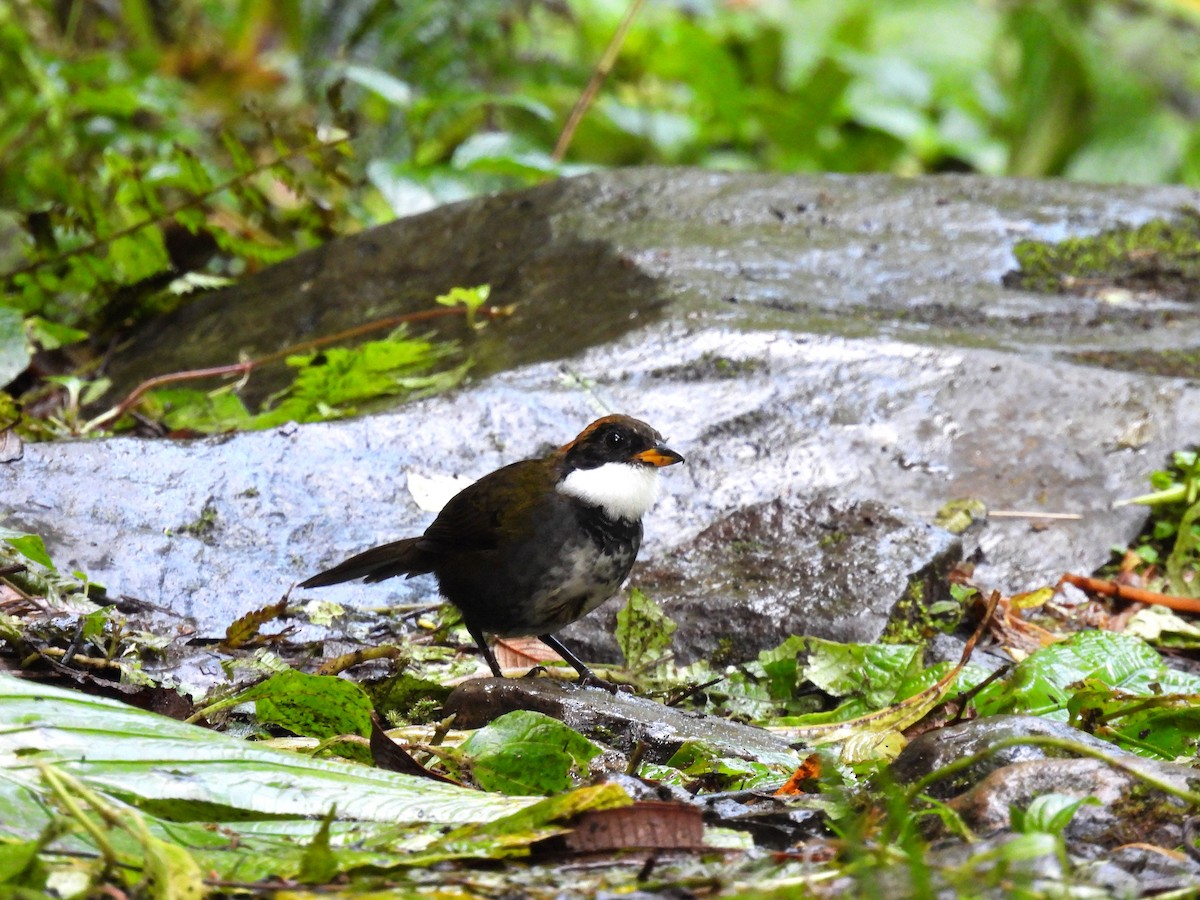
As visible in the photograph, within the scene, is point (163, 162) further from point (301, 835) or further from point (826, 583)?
point (301, 835)

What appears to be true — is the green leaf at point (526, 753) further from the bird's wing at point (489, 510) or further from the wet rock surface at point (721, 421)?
Answer: the bird's wing at point (489, 510)

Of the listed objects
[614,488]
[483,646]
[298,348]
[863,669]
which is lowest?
[483,646]

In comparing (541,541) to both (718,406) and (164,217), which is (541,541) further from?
(164,217)

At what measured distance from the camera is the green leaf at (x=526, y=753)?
2.60 metres

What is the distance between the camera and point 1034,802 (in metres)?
2.11

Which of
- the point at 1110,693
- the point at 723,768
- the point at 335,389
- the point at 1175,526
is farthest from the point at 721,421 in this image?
the point at 723,768

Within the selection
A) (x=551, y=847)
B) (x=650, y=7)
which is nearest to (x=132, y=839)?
(x=551, y=847)

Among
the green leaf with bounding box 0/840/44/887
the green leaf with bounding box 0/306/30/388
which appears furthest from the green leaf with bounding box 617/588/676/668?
the green leaf with bounding box 0/306/30/388

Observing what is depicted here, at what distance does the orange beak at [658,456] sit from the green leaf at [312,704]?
3.88 ft

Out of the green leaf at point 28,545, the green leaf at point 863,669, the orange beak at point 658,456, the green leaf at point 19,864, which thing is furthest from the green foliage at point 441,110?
the green leaf at point 19,864

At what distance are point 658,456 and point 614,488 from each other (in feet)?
0.66

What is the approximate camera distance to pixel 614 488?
362 cm

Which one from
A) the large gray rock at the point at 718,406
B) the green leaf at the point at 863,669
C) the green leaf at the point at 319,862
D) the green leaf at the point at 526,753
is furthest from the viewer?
the large gray rock at the point at 718,406

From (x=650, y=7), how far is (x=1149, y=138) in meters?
4.73
